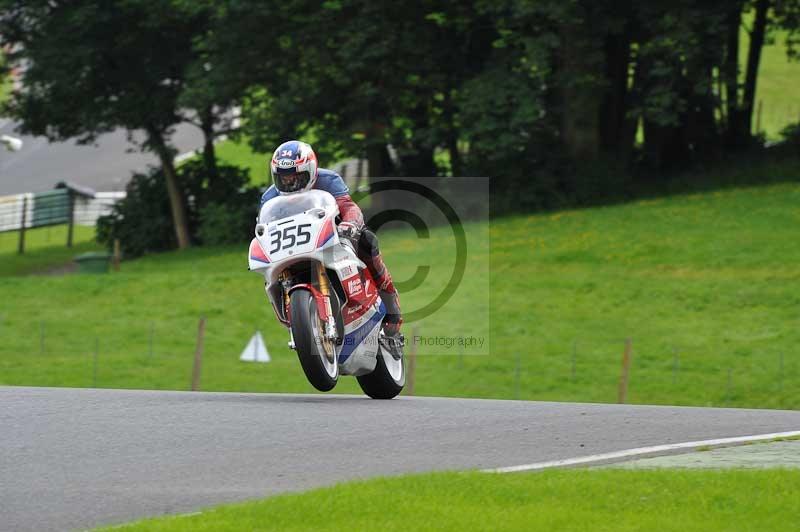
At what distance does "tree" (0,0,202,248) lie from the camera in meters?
46.4

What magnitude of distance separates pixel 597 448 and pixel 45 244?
5082 centimetres

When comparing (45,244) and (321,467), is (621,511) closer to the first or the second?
(321,467)

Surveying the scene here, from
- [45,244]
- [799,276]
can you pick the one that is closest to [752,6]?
[799,276]

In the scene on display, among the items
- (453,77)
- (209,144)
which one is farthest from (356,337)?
(209,144)

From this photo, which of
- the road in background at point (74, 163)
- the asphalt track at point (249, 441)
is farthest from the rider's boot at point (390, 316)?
the road in background at point (74, 163)

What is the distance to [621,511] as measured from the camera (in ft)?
24.4

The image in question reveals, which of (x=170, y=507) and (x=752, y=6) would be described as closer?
(x=170, y=507)

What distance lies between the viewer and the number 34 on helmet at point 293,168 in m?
12.1

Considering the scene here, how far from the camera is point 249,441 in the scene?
383 inches

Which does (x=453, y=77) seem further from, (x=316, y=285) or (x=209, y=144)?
(x=316, y=285)

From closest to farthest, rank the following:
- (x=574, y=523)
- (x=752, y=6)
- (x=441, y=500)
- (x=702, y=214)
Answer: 1. (x=574, y=523)
2. (x=441, y=500)
3. (x=702, y=214)
4. (x=752, y=6)

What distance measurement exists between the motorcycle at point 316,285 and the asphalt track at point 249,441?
407 mm

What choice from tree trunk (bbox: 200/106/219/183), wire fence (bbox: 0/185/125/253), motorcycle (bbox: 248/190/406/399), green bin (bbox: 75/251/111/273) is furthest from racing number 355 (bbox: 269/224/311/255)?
wire fence (bbox: 0/185/125/253)

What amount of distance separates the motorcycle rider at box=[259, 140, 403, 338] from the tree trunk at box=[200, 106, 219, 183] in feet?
112
